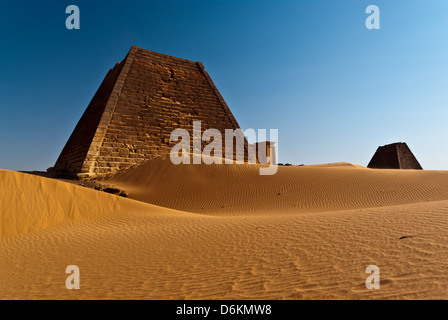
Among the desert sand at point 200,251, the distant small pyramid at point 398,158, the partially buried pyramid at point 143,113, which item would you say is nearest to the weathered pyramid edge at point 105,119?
the partially buried pyramid at point 143,113

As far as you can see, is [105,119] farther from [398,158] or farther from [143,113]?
[398,158]

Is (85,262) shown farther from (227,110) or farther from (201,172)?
(227,110)

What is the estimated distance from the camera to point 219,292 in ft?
7.79

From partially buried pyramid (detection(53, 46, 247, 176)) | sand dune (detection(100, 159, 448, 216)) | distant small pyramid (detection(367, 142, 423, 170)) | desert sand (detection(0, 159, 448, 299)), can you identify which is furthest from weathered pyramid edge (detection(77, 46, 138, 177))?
distant small pyramid (detection(367, 142, 423, 170))

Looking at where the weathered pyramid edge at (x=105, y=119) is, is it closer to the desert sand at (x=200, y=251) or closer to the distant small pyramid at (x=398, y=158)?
the desert sand at (x=200, y=251)

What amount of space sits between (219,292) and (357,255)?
56.5 inches

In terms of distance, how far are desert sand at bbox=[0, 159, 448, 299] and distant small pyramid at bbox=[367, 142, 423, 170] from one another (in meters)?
24.6

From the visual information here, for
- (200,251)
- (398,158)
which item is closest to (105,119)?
(200,251)

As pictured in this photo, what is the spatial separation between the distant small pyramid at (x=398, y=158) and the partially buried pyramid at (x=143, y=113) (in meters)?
16.6

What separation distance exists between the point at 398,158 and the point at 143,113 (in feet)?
77.1

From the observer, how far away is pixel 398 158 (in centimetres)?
2547

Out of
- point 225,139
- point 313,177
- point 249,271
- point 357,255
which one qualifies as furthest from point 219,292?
point 225,139

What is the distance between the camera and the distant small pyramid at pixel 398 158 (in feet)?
84.1

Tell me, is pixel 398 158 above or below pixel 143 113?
below
